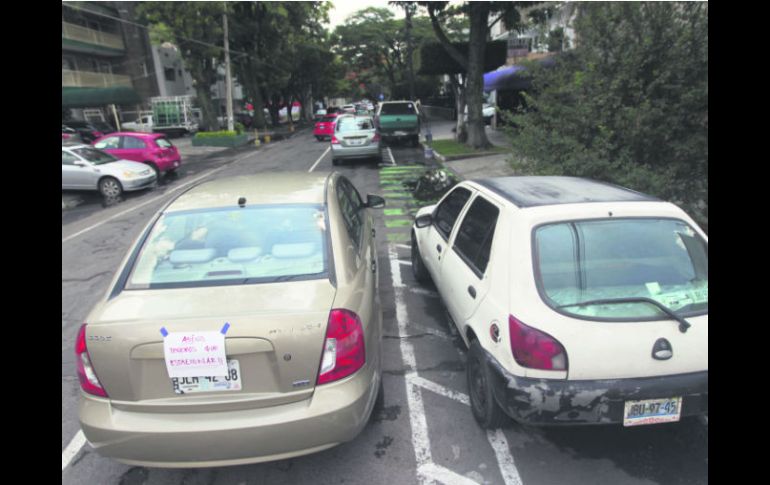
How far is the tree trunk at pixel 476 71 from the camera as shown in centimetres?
1565

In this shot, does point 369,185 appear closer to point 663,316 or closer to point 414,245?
point 414,245

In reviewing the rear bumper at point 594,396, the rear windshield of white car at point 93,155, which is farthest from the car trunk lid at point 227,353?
the rear windshield of white car at point 93,155

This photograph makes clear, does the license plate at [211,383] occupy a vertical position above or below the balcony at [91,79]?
below

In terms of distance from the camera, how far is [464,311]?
3.43 m

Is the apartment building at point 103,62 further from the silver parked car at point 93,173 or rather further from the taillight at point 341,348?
the taillight at point 341,348

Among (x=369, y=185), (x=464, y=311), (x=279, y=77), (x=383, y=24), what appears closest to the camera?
(x=464, y=311)

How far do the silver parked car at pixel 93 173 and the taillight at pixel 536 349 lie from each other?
505 inches

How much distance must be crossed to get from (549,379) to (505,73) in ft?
76.1

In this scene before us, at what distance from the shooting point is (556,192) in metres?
3.30

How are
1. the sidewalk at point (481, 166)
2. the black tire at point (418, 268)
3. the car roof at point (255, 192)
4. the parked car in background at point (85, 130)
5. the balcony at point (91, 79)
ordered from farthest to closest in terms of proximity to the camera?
the balcony at point (91, 79), the parked car in background at point (85, 130), the sidewalk at point (481, 166), the black tire at point (418, 268), the car roof at point (255, 192)

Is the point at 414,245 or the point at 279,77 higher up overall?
the point at 279,77

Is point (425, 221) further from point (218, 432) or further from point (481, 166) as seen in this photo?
point (481, 166)

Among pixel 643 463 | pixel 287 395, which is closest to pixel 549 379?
pixel 643 463

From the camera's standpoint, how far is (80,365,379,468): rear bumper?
7.72 feet
